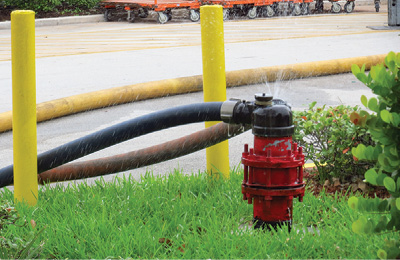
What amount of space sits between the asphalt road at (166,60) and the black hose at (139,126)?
138cm

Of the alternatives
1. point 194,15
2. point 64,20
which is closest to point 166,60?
point 194,15

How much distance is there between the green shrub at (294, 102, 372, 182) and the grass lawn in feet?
0.64

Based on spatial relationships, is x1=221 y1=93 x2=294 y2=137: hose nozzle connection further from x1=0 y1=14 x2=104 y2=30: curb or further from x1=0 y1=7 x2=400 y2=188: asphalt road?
x1=0 y1=14 x2=104 y2=30: curb

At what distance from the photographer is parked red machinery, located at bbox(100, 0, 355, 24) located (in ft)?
54.2

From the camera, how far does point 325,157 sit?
3.75 m

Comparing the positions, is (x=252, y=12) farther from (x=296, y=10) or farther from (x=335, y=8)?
(x=335, y=8)

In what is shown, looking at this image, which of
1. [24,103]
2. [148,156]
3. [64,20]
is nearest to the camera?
[24,103]

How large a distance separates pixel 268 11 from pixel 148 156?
14776 mm

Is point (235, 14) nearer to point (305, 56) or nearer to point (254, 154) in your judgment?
point (305, 56)

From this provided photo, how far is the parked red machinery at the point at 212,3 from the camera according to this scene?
16531 millimetres

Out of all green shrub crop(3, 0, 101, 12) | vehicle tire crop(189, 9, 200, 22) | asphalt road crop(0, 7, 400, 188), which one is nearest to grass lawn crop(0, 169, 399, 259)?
asphalt road crop(0, 7, 400, 188)

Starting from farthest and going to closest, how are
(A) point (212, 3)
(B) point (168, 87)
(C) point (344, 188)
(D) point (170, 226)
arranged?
(A) point (212, 3), (B) point (168, 87), (C) point (344, 188), (D) point (170, 226)

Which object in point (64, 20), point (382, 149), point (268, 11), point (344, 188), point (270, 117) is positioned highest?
point (382, 149)

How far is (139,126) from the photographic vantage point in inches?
128
